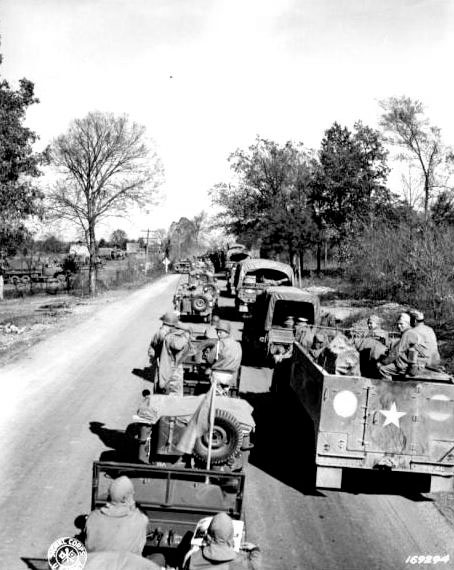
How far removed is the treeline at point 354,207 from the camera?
2670cm

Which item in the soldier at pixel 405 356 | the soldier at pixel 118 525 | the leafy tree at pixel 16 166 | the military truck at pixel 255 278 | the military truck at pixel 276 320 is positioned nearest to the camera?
the soldier at pixel 118 525

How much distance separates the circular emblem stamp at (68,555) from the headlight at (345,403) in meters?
3.91

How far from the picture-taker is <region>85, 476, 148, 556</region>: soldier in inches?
202

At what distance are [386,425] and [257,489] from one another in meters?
1.91

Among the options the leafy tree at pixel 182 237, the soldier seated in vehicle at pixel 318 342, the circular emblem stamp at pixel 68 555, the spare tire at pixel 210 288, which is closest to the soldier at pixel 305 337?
the soldier seated in vehicle at pixel 318 342

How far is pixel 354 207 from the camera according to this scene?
149 feet

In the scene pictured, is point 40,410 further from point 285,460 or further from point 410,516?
point 410,516

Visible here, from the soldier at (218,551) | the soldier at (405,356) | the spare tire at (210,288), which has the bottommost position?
the soldier at (218,551)

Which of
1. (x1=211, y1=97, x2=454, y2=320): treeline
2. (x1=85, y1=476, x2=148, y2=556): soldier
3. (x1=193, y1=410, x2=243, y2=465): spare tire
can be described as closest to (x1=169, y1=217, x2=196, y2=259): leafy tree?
(x1=211, y1=97, x2=454, y2=320): treeline

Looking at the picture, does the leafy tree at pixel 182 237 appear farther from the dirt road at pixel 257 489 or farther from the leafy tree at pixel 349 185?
the dirt road at pixel 257 489

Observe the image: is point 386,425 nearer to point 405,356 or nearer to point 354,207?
point 405,356

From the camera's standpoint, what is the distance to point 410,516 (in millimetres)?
7836

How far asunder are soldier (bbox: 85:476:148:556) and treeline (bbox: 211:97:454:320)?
17434 millimetres

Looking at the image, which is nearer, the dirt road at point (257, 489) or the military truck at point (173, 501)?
the military truck at point (173, 501)
